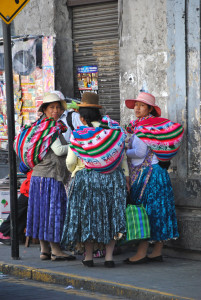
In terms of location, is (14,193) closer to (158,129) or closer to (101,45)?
(158,129)

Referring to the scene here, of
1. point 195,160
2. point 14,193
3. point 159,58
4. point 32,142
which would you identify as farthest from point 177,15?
point 14,193

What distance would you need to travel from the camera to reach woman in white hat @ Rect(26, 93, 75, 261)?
8.58 meters

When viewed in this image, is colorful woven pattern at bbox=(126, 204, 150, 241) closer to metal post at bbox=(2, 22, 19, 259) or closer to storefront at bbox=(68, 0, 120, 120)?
A: metal post at bbox=(2, 22, 19, 259)

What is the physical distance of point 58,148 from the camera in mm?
8547

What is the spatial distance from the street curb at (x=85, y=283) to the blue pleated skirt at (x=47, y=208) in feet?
1.84

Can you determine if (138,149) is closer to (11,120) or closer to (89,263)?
(89,263)

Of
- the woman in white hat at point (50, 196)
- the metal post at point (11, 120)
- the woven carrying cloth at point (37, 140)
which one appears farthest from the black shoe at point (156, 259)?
the woven carrying cloth at point (37, 140)

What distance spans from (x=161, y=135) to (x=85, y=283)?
76.1 inches

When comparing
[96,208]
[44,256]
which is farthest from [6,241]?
[96,208]

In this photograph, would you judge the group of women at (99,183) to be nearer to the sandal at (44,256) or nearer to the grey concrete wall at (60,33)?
the sandal at (44,256)

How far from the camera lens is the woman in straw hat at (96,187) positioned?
314 inches

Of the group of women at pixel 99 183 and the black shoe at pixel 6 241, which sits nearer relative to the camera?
the group of women at pixel 99 183

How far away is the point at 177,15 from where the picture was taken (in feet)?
29.4

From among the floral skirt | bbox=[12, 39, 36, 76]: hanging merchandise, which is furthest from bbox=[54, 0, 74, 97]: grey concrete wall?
the floral skirt
